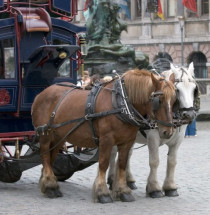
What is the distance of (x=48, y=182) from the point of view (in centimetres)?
1043

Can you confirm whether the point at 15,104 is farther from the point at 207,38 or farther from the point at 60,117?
the point at 207,38

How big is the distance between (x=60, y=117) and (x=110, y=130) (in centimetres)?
93

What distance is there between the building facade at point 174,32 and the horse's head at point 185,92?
136ft

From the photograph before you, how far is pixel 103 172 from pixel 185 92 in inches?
53.6

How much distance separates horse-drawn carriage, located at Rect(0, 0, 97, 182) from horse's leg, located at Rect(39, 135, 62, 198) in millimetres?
224

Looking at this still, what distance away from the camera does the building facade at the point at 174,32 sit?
53.2 metres

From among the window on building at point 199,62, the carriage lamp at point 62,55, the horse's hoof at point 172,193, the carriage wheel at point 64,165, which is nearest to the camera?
Answer: the horse's hoof at point 172,193

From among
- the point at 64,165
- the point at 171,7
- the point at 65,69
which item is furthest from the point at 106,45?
the point at 171,7

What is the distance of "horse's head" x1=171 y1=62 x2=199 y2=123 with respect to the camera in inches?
390

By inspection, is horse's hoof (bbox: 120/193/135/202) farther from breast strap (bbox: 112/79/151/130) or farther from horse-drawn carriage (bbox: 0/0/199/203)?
→ breast strap (bbox: 112/79/151/130)

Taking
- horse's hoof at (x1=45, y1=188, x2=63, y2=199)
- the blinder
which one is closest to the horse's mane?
the blinder

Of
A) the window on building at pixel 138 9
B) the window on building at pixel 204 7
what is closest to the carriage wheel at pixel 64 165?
the window on building at pixel 204 7

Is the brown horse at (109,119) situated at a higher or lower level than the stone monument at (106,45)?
lower

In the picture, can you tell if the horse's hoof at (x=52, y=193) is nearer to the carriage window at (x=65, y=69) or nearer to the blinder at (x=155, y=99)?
the blinder at (x=155, y=99)
